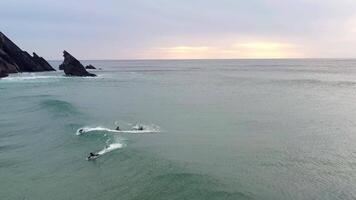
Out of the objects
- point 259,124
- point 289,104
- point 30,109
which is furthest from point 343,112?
point 30,109

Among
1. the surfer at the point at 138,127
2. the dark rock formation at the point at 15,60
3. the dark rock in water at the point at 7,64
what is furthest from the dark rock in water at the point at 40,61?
the surfer at the point at 138,127

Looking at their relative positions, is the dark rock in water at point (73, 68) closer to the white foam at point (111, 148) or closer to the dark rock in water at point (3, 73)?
the dark rock in water at point (3, 73)

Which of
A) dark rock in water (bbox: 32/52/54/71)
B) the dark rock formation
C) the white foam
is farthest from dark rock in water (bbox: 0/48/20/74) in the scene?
the white foam

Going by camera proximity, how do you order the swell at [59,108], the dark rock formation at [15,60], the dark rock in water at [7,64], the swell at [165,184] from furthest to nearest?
the dark rock formation at [15,60]
the dark rock in water at [7,64]
the swell at [59,108]
the swell at [165,184]

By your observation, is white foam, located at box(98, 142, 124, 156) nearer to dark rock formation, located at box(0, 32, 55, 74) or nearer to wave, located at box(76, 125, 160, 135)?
wave, located at box(76, 125, 160, 135)

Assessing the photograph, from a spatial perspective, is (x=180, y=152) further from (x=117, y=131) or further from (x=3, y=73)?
(x=3, y=73)

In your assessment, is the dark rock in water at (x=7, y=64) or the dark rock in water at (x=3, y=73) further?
the dark rock in water at (x=7, y=64)

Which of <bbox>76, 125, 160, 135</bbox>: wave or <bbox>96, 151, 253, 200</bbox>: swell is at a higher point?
<bbox>96, 151, 253, 200</bbox>: swell

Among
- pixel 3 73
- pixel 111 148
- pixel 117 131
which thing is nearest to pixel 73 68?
pixel 3 73
